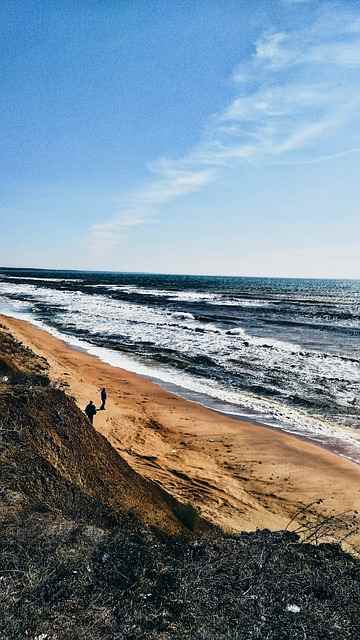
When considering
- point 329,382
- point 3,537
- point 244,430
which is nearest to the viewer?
point 3,537

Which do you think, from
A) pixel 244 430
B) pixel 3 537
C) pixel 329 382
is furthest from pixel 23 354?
pixel 3 537

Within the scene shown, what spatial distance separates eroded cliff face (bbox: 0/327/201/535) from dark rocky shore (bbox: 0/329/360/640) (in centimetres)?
4

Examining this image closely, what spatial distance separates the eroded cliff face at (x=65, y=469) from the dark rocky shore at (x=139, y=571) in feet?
0.12

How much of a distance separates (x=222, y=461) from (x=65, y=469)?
725cm

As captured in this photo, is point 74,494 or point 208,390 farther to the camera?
point 208,390

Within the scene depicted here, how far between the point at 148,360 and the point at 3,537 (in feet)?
83.3

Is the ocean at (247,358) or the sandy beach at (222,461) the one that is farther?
the ocean at (247,358)

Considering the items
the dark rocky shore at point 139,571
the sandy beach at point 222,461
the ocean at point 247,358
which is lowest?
the sandy beach at point 222,461

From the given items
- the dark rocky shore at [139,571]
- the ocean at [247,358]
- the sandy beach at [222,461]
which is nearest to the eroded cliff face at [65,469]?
the dark rocky shore at [139,571]

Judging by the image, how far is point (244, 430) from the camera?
60.4 feet

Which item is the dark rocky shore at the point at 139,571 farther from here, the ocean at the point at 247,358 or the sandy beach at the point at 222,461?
the ocean at the point at 247,358

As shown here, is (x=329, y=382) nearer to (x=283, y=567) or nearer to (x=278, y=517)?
(x=278, y=517)

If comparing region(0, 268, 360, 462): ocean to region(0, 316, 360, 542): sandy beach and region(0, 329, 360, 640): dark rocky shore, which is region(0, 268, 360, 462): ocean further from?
region(0, 329, 360, 640): dark rocky shore

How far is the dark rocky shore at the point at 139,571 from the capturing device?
5.50m
